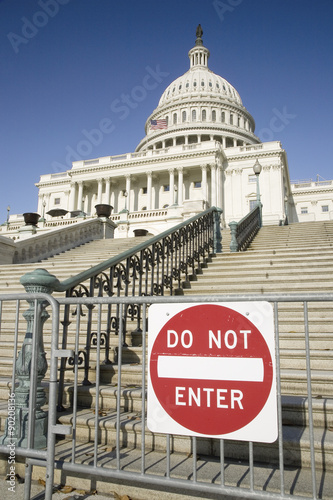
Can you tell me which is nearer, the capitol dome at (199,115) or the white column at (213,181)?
the white column at (213,181)

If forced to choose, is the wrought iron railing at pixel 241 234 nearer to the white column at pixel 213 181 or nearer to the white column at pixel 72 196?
the white column at pixel 213 181

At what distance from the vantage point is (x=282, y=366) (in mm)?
4547

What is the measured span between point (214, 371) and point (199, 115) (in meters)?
84.3

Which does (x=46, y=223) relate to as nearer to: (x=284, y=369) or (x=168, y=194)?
(x=284, y=369)

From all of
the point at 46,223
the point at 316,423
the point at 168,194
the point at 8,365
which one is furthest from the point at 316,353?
the point at 168,194

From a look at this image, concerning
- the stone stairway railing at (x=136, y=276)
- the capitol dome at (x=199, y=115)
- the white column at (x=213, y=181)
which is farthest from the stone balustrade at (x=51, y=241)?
the capitol dome at (x=199, y=115)

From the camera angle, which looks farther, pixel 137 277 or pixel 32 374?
pixel 137 277

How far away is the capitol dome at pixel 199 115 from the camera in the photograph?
250ft

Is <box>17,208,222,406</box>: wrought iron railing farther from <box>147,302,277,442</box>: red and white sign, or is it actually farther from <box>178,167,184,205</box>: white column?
<box>178,167,184,205</box>: white column

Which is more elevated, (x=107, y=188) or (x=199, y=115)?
(x=199, y=115)

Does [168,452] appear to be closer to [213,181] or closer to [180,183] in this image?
[213,181]

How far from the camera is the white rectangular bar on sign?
263 centimetres

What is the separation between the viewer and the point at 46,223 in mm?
27781

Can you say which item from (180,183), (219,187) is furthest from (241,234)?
(219,187)
